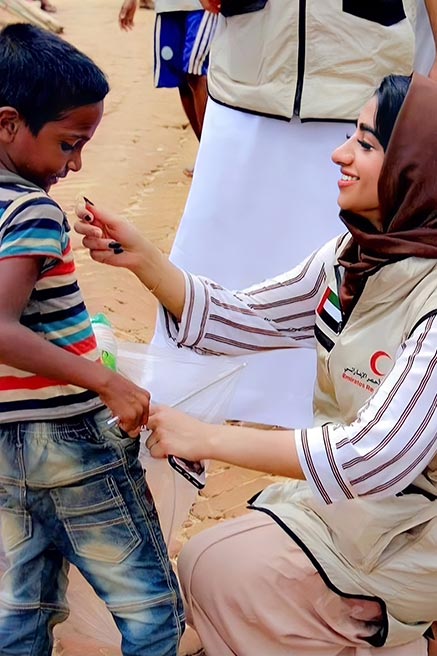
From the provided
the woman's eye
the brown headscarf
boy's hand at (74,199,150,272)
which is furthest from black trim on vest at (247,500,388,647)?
the woman's eye

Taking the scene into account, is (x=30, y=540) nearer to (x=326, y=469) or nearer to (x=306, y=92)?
(x=326, y=469)

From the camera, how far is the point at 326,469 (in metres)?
2.01

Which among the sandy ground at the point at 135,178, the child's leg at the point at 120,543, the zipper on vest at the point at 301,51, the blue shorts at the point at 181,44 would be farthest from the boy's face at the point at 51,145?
the blue shorts at the point at 181,44

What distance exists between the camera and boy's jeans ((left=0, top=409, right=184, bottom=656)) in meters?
1.96

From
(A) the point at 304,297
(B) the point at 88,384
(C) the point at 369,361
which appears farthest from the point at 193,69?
(B) the point at 88,384

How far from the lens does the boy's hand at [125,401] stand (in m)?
1.87

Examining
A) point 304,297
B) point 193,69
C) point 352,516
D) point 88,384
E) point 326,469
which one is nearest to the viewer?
point 88,384

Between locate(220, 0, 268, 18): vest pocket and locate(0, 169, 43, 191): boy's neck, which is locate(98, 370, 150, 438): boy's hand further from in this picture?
locate(220, 0, 268, 18): vest pocket

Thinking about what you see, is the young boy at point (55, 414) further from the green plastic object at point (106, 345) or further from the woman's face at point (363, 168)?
the woman's face at point (363, 168)

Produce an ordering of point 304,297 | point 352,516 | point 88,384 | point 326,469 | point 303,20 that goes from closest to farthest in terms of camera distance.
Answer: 1. point 88,384
2. point 326,469
3. point 352,516
4. point 304,297
5. point 303,20

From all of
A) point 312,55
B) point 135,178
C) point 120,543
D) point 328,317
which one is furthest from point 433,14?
point 135,178

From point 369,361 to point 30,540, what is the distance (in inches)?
29.6

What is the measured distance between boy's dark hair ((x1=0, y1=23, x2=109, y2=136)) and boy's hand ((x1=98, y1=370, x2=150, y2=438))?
0.45 m

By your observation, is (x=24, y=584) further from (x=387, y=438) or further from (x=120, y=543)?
(x=387, y=438)
